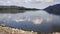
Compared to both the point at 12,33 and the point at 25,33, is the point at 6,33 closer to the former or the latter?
the point at 12,33

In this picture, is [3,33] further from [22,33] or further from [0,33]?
[22,33]

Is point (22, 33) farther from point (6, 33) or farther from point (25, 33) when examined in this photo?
point (6, 33)

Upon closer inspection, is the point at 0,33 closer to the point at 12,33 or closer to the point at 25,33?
the point at 12,33

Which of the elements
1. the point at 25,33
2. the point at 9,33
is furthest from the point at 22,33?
the point at 9,33

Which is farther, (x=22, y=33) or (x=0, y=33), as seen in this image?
(x=22, y=33)
